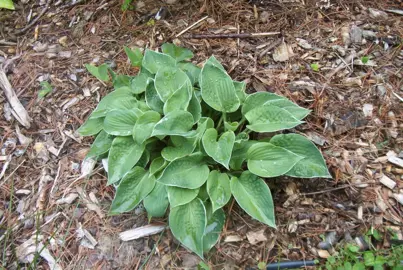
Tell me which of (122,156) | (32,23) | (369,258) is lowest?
(369,258)

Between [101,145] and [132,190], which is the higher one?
[101,145]

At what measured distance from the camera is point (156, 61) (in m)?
2.27

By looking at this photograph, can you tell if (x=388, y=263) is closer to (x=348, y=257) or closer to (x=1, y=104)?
(x=348, y=257)

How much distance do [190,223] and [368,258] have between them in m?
0.85

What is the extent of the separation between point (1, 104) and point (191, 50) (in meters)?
1.36

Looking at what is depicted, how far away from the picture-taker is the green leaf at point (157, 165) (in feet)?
6.62

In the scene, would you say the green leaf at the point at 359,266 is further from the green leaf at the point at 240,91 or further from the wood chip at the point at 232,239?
the green leaf at the point at 240,91

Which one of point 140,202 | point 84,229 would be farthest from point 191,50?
point 84,229

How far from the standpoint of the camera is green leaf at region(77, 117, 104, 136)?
2.23m

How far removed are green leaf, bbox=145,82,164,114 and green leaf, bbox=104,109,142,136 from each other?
0.11 meters

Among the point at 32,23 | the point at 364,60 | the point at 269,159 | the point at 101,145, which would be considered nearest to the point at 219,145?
the point at 269,159

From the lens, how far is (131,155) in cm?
203

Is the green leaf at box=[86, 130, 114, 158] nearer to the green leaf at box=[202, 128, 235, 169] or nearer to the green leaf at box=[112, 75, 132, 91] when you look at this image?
the green leaf at box=[112, 75, 132, 91]

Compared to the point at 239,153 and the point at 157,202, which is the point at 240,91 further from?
the point at 157,202
